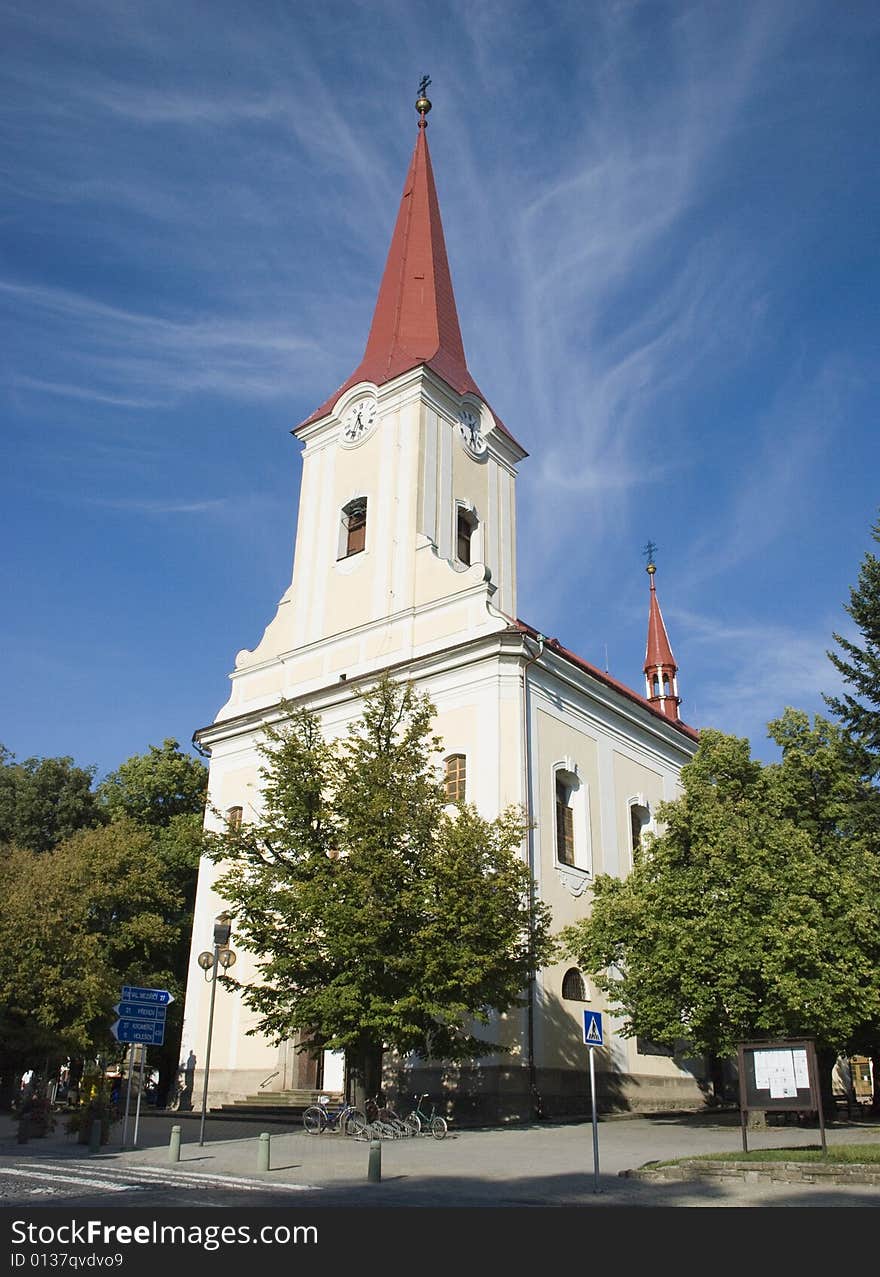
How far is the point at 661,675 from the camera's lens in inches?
1977

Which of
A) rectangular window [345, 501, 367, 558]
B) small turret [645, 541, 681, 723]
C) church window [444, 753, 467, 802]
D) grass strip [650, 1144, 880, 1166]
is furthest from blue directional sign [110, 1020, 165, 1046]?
small turret [645, 541, 681, 723]

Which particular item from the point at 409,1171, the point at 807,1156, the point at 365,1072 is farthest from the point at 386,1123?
the point at 807,1156

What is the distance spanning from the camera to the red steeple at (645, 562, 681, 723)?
50.0 m

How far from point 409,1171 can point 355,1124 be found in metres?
5.59

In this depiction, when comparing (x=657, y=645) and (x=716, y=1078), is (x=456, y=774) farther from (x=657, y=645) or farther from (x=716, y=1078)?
(x=657, y=645)

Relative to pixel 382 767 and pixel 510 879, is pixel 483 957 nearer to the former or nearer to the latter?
pixel 510 879

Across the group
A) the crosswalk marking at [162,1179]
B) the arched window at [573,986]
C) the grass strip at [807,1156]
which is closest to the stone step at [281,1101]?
the arched window at [573,986]

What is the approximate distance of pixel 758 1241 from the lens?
25.6 feet

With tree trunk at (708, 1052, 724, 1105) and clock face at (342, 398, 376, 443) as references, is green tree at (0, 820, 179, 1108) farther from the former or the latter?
tree trunk at (708, 1052, 724, 1105)

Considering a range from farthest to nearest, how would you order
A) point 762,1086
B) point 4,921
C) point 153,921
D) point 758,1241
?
1. point 153,921
2. point 4,921
3. point 762,1086
4. point 758,1241

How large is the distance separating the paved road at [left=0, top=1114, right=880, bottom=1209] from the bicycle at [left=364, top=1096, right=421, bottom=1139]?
49 cm

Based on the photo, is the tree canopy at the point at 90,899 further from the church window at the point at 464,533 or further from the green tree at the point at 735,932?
the church window at the point at 464,533

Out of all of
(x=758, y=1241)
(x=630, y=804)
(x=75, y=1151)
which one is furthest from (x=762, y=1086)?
(x=630, y=804)

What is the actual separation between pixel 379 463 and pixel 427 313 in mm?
7298
